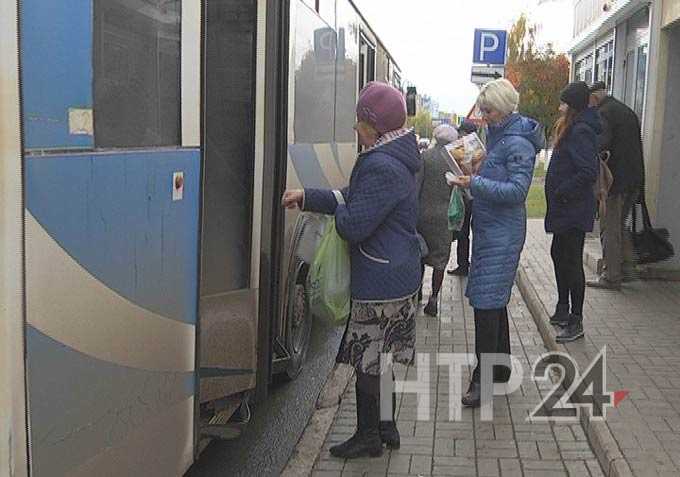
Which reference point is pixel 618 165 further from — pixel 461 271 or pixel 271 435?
pixel 271 435

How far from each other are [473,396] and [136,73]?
3413 mm

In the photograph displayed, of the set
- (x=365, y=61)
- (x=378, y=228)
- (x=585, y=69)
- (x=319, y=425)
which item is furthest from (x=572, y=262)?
(x=585, y=69)

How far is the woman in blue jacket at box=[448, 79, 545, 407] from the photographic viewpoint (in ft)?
17.3

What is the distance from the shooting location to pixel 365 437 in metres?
4.95

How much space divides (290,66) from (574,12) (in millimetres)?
14233

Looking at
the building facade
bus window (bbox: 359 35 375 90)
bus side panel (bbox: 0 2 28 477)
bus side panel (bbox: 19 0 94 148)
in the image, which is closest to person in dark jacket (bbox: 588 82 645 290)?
the building facade

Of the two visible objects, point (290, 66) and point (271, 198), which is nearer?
point (271, 198)

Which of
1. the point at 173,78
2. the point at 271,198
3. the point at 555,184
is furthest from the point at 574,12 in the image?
the point at 173,78

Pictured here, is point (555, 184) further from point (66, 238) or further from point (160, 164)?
point (66, 238)

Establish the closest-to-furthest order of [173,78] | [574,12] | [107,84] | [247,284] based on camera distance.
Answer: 1. [107,84]
2. [173,78]
3. [247,284]
4. [574,12]

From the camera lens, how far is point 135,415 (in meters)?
3.30

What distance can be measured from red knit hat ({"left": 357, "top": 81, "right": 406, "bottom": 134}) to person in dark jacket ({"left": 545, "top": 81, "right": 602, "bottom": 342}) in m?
2.56

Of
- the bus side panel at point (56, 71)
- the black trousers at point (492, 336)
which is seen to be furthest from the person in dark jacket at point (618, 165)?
the bus side panel at point (56, 71)

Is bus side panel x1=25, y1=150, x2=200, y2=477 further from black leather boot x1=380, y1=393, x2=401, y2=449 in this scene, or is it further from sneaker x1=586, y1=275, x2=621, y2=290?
sneaker x1=586, y1=275, x2=621, y2=290
